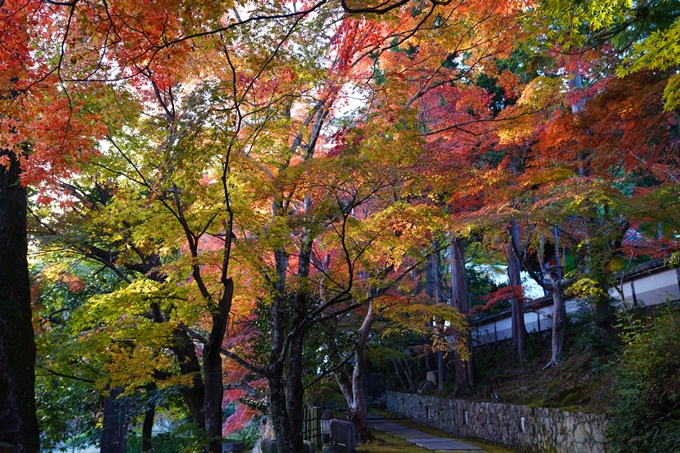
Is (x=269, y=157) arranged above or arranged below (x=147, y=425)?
above

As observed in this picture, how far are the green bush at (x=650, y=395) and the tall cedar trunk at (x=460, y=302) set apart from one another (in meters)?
9.22

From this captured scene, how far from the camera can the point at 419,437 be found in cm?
1567

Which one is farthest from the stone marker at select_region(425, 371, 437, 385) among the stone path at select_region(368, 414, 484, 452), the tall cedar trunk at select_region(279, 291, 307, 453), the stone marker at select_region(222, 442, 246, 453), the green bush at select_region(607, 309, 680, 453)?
the tall cedar trunk at select_region(279, 291, 307, 453)

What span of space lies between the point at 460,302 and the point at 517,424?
18.9ft

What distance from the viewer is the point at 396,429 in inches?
703

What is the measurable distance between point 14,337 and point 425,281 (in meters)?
17.1

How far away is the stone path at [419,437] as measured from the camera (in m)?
13.3

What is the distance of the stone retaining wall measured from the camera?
32.0 ft

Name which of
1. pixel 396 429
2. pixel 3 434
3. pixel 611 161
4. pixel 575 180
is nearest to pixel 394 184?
pixel 575 180

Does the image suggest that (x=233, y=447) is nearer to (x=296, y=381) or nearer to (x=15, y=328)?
(x=296, y=381)

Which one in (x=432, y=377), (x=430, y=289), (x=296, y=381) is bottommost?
(x=432, y=377)

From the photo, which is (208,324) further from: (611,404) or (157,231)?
(611,404)

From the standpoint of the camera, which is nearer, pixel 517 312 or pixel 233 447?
pixel 233 447

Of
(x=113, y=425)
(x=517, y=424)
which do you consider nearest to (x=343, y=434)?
(x=517, y=424)
